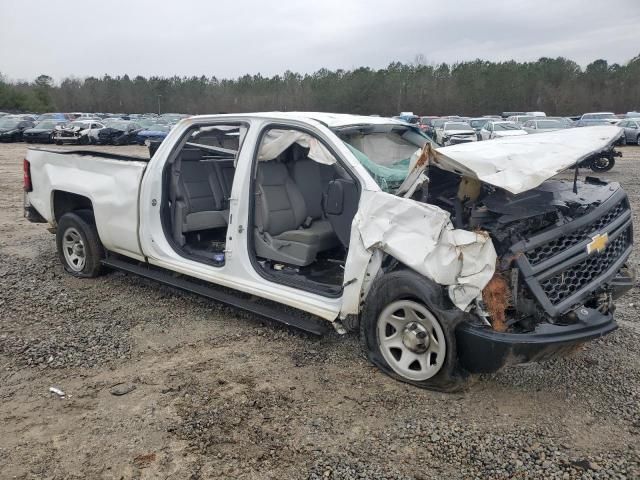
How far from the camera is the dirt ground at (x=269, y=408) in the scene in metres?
2.87

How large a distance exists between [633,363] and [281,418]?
8.26 ft

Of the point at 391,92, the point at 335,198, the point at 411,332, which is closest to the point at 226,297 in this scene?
the point at 335,198

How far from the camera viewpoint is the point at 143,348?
427 centimetres

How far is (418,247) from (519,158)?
89cm

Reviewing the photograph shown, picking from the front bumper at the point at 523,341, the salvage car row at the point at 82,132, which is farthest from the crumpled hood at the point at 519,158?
the salvage car row at the point at 82,132

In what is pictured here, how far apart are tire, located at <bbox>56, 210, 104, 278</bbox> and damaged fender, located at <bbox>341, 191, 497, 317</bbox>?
314cm

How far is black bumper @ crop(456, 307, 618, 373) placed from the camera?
311 cm

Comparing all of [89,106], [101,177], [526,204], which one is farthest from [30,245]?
[89,106]

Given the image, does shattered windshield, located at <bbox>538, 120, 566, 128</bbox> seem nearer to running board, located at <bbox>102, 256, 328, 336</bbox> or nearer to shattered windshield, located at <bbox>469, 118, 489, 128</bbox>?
shattered windshield, located at <bbox>469, 118, 489, 128</bbox>

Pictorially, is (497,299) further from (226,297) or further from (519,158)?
(226,297)

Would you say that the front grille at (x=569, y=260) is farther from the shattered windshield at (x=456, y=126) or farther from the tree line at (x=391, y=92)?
the tree line at (x=391, y=92)

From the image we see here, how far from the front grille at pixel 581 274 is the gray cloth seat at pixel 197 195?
3124 millimetres

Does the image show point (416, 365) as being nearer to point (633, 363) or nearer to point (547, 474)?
point (547, 474)

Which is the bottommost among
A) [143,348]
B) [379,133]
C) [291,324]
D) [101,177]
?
[143,348]
